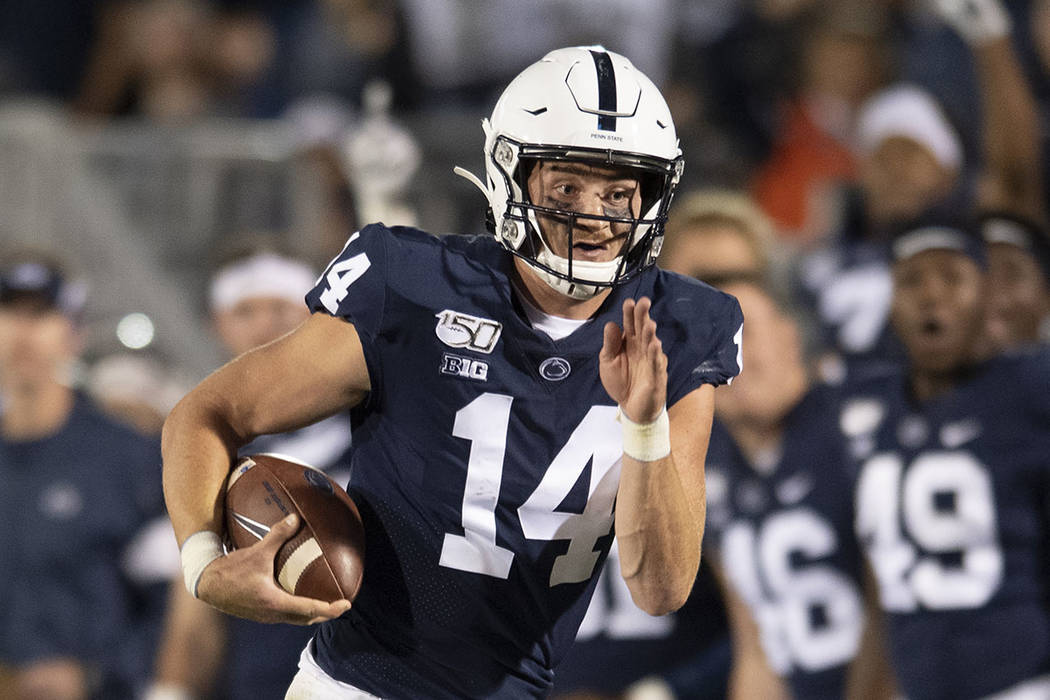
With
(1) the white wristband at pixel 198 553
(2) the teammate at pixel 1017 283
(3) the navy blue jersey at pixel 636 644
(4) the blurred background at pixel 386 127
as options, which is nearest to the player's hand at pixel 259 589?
(1) the white wristband at pixel 198 553

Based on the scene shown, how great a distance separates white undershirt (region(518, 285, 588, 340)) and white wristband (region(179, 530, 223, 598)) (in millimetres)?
673

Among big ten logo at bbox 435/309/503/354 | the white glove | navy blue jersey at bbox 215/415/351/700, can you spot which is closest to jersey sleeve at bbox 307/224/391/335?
big ten logo at bbox 435/309/503/354

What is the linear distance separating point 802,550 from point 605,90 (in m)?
2.60

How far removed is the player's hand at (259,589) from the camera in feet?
8.07

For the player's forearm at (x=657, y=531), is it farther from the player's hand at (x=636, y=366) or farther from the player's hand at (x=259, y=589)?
the player's hand at (x=259, y=589)

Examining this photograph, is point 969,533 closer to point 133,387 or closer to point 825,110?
point 825,110

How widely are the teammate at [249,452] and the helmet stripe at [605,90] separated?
2.20 metres

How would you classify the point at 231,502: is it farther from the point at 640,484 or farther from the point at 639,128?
the point at 639,128

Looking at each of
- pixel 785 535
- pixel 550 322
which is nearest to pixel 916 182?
pixel 785 535

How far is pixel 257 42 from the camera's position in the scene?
27.5 ft

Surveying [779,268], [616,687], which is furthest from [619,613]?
[779,268]

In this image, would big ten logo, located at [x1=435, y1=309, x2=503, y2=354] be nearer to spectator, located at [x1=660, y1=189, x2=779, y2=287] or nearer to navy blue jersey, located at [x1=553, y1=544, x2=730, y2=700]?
navy blue jersey, located at [x1=553, y1=544, x2=730, y2=700]

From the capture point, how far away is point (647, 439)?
8.11ft

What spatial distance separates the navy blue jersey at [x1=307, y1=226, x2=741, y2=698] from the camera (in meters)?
2.71
